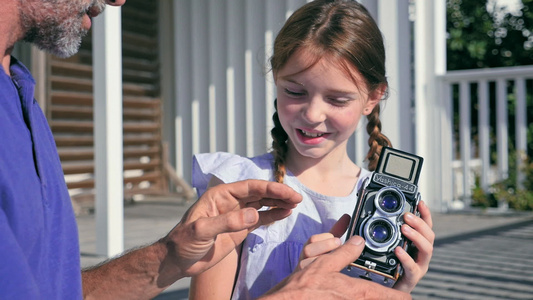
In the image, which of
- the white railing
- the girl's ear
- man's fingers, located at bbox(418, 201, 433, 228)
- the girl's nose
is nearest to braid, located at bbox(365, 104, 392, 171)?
the girl's ear

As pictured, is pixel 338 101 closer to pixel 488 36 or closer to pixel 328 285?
pixel 328 285

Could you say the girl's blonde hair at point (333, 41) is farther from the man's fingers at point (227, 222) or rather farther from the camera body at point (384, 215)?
the man's fingers at point (227, 222)

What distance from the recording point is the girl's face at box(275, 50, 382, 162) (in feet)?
5.16

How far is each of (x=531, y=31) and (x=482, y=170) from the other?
477cm

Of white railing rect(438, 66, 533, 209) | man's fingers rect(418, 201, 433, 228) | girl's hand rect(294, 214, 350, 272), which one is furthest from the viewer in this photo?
white railing rect(438, 66, 533, 209)

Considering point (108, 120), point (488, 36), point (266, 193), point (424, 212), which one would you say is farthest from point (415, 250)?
point (488, 36)

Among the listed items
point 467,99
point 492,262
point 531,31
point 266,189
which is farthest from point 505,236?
point 531,31

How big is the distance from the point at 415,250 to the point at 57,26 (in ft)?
2.84

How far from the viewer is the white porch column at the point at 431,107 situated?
5582mm

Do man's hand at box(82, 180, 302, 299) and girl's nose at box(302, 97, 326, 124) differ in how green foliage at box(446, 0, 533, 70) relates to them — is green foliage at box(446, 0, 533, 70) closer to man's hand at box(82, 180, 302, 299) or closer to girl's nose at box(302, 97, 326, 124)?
girl's nose at box(302, 97, 326, 124)

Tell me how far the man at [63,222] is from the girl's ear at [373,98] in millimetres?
560

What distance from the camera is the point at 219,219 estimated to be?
116cm

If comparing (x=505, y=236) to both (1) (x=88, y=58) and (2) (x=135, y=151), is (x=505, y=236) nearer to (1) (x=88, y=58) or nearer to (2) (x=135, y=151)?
(2) (x=135, y=151)

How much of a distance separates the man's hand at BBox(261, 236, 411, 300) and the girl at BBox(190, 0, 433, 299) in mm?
334
